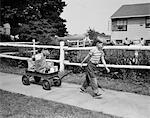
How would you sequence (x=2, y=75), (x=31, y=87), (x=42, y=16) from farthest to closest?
1. (x=42, y=16)
2. (x=2, y=75)
3. (x=31, y=87)

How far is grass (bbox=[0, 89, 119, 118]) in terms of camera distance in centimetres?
525

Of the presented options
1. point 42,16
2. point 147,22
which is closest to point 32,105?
point 42,16

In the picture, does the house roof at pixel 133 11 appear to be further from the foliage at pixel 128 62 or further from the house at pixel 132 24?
the foliage at pixel 128 62

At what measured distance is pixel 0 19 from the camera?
901 inches

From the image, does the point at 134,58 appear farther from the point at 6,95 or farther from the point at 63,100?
the point at 6,95

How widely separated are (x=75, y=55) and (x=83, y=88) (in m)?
3.61

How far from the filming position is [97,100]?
6613 millimetres

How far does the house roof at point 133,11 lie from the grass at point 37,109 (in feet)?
88.6

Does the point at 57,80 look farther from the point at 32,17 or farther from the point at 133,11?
the point at 133,11

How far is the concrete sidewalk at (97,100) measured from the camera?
5746mm

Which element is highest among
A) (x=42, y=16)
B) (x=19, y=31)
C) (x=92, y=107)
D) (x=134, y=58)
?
(x=42, y=16)

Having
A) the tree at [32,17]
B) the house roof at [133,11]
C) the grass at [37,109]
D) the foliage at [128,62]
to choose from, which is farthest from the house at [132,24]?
the grass at [37,109]

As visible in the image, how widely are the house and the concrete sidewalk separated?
78.0ft

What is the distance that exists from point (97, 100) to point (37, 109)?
172 centimetres
